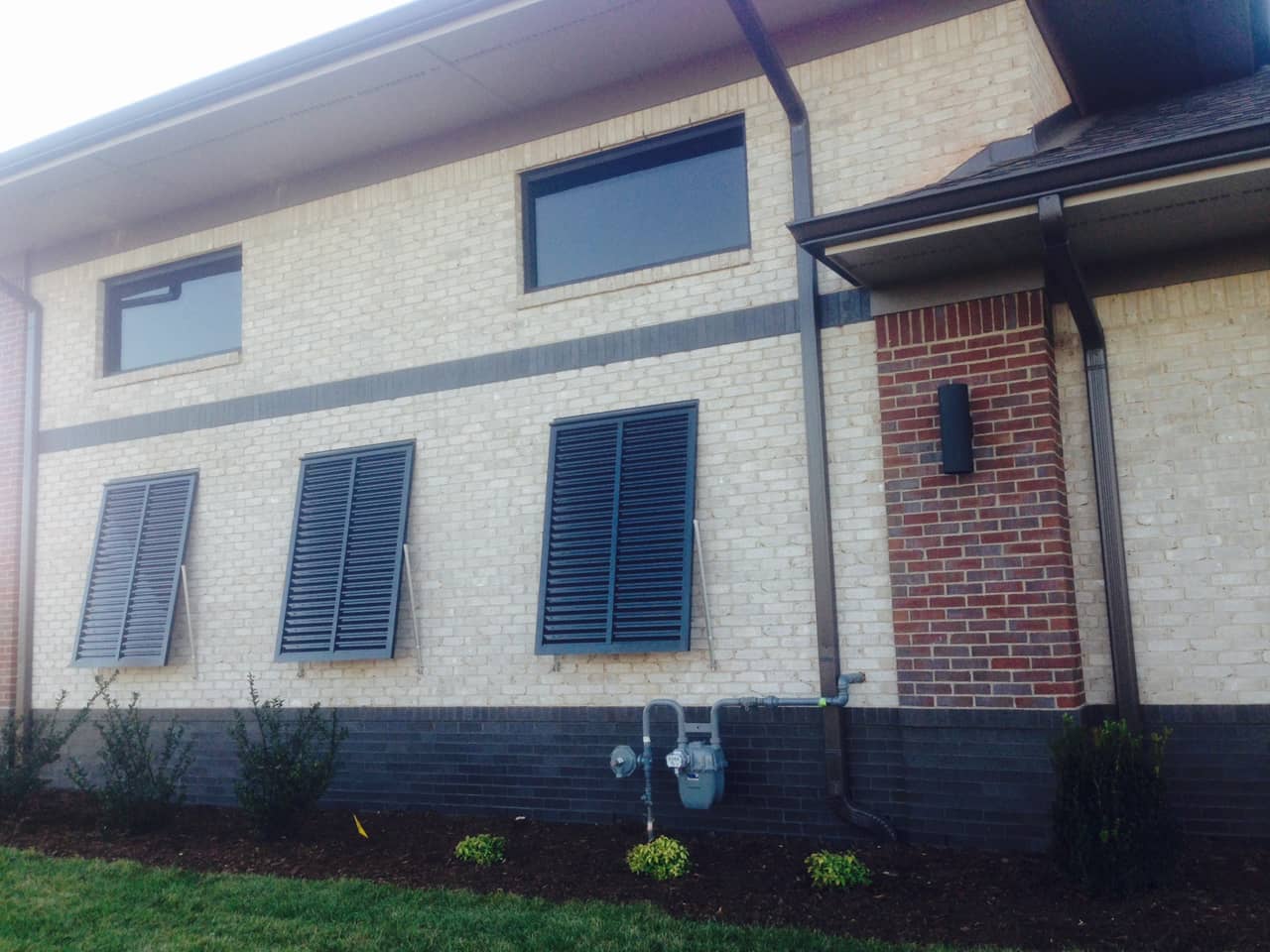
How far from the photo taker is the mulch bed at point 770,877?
520cm

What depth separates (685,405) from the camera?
7.75m

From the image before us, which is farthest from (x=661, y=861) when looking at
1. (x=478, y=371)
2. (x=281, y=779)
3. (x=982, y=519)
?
(x=478, y=371)

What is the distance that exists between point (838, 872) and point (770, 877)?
1.48 ft

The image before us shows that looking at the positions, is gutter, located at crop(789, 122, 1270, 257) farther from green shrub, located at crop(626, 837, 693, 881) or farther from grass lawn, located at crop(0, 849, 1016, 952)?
grass lawn, located at crop(0, 849, 1016, 952)

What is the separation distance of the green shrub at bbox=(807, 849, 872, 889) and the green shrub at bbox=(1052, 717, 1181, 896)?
3.33 feet

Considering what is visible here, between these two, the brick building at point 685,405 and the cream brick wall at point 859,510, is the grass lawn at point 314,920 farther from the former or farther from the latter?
the cream brick wall at point 859,510

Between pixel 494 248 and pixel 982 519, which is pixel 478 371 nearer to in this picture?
pixel 494 248

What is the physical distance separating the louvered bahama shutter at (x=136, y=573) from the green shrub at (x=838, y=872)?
5.94 m

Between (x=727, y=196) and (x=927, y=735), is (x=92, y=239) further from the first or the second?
(x=927, y=735)

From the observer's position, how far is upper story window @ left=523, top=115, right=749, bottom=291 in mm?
8047

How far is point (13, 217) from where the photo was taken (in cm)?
1041

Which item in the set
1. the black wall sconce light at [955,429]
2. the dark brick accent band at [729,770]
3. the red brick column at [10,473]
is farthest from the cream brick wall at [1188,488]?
the red brick column at [10,473]

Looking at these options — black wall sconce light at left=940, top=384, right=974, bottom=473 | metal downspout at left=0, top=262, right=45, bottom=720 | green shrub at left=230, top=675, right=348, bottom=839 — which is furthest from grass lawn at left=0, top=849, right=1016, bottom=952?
metal downspout at left=0, top=262, right=45, bottom=720

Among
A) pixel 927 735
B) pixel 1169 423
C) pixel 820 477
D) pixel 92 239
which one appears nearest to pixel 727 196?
pixel 820 477
